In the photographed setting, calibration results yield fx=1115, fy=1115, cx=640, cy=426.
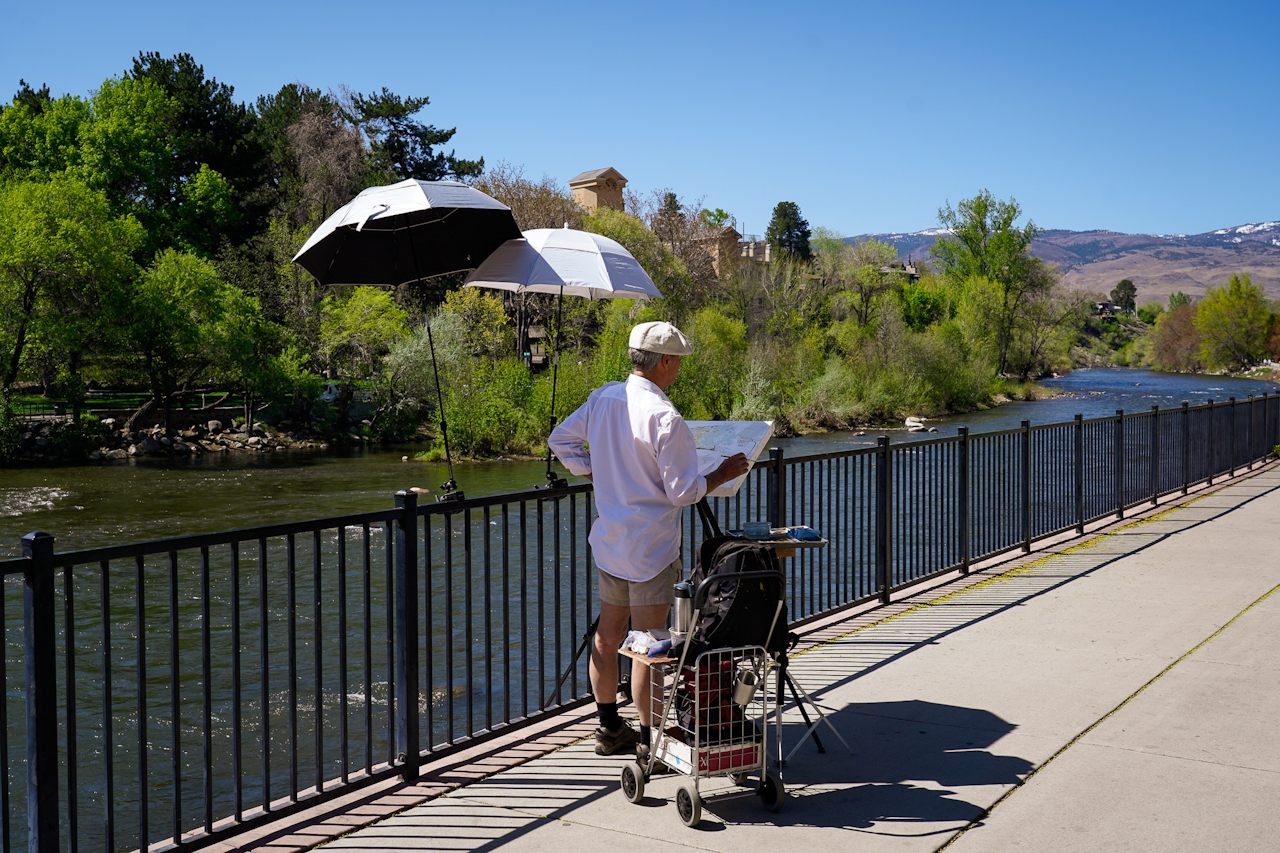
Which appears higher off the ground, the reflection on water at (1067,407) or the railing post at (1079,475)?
the railing post at (1079,475)

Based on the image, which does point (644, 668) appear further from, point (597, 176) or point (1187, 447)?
point (597, 176)

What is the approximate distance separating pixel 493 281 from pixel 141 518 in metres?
23.3

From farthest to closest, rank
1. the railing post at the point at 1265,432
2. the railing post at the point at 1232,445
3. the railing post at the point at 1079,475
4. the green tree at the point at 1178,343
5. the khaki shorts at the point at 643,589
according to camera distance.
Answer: the green tree at the point at 1178,343
the railing post at the point at 1265,432
the railing post at the point at 1232,445
the railing post at the point at 1079,475
the khaki shorts at the point at 643,589

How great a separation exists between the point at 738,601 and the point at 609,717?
1054 millimetres

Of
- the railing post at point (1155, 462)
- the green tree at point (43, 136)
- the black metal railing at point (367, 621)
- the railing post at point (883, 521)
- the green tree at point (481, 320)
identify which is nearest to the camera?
the black metal railing at point (367, 621)

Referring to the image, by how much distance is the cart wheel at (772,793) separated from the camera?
4.28m

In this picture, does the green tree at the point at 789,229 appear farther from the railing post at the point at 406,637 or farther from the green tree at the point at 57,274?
the railing post at the point at 406,637

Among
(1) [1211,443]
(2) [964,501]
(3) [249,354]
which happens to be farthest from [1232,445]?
(3) [249,354]

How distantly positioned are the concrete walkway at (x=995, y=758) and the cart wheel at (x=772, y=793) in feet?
0.14

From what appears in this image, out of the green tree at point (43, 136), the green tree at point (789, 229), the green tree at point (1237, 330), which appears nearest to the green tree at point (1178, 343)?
the green tree at point (1237, 330)

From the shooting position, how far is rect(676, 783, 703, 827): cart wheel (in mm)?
4121

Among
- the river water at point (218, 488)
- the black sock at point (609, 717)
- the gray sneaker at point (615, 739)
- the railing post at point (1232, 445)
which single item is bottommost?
the river water at point (218, 488)

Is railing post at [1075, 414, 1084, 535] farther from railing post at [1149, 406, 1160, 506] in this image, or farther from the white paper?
the white paper

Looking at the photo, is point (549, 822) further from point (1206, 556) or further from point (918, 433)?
point (918, 433)
